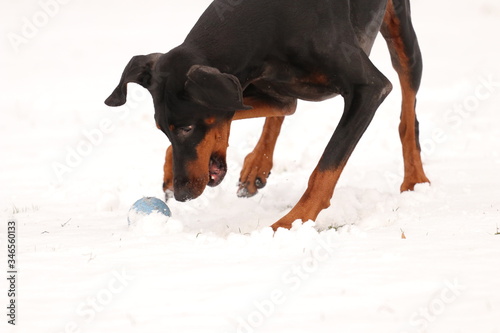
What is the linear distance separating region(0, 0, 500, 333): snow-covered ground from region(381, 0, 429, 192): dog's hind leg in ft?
0.85

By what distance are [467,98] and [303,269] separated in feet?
24.7

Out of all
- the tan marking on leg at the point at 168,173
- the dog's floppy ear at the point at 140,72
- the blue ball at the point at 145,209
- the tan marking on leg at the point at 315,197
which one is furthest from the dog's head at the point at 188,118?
the tan marking on leg at the point at 168,173

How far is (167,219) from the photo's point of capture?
4379 mm

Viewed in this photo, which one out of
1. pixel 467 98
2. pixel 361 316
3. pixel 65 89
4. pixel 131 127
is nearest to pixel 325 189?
pixel 361 316

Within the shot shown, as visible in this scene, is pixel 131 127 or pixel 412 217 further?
pixel 131 127

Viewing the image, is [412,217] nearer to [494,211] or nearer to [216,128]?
[494,211]

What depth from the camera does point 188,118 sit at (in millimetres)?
4207

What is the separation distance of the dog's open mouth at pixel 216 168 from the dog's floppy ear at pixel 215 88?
42cm

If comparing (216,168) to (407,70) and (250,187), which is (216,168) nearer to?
(250,187)

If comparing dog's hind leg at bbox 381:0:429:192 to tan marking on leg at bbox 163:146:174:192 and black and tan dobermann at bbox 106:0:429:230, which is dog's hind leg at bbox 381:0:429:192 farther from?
tan marking on leg at bbox 163:146:174:192

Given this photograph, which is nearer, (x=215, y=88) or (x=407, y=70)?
(x=215, y=88)

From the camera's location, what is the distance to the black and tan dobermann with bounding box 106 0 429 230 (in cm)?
420

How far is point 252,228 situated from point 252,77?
2.96 feet

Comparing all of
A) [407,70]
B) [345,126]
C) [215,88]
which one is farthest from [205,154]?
[407,70]
